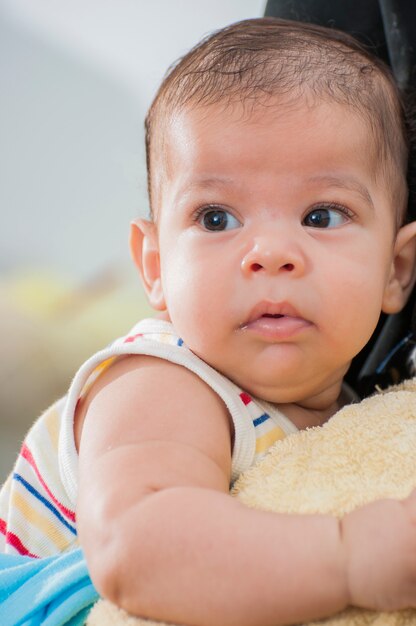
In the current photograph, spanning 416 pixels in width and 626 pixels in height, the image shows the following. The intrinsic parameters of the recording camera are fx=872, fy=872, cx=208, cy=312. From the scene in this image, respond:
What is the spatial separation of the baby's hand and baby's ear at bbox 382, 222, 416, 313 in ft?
1.46

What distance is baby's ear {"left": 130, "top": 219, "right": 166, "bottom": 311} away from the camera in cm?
104

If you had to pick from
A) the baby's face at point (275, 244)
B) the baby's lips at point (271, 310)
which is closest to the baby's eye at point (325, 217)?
the baby's face at point (275, 244)

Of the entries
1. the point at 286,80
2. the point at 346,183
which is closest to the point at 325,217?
the point at 346,183

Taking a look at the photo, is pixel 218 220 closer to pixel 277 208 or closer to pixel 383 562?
pixel 277 208

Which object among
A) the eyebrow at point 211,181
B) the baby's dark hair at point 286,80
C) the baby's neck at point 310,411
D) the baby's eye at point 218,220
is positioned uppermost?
the baby's dark hair at point 286,80

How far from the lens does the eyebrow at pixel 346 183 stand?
90 centimetres

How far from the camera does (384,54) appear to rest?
1.33 meters

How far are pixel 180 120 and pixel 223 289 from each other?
0.75 ft

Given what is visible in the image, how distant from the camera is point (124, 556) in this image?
66 centimetres

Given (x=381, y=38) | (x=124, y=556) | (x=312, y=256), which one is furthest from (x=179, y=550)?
(x=381, y=38)

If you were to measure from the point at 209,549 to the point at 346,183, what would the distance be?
44 cm

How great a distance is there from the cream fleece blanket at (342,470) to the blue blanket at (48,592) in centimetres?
Result: 4

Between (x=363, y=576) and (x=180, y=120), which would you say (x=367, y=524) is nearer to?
(x=363, y=576)

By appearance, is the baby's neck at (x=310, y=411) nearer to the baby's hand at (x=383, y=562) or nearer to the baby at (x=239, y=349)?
the baby at (x=239, y=349)
